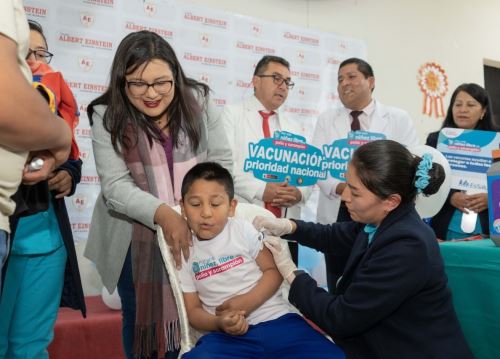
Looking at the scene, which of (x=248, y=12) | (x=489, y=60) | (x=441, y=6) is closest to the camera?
(x=248, y=12)

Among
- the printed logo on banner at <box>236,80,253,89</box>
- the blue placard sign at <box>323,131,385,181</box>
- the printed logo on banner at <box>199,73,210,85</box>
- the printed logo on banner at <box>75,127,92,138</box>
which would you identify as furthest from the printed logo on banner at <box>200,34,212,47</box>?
the blue placard sign at <box>323,131,385,181</box>

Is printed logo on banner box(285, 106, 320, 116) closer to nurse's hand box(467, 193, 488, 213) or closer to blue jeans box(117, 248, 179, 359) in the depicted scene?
nurse's hand box(467, 193, 488, 213)

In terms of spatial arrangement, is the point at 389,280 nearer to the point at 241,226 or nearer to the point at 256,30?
the point at 241,226

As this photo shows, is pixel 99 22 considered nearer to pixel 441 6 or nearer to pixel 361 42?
pixel 361 42

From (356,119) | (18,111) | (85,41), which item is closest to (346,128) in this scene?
(356,119)

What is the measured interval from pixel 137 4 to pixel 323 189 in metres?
2.02

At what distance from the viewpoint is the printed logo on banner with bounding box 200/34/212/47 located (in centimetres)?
403

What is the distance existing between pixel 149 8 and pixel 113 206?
259cm

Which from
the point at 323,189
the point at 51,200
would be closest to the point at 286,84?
the point at 323,189

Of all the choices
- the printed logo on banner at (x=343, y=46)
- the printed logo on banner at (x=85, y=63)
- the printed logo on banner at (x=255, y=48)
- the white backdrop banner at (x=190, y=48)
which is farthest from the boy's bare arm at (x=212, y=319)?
the printed logo on banner at (x=343, y=46)

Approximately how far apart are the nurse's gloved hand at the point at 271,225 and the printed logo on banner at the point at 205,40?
263 centimetres

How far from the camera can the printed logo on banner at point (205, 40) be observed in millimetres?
4027

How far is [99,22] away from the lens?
11.7 ft

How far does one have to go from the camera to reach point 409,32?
17.3ft
